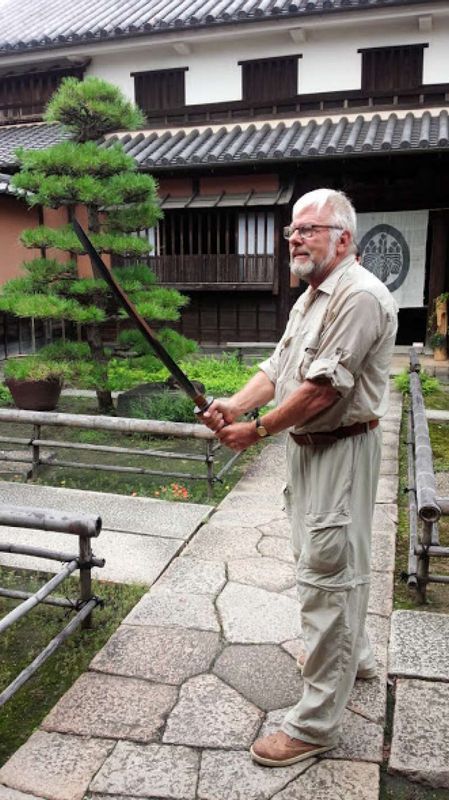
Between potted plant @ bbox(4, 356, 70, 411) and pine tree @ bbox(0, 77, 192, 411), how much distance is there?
535mm

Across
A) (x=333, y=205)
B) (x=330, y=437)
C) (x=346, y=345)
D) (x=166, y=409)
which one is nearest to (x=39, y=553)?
(x=330, y=437)

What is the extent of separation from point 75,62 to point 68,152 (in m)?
8.76

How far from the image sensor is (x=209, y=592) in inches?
143

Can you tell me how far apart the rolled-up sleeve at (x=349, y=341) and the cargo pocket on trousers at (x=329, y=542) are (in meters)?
0.46

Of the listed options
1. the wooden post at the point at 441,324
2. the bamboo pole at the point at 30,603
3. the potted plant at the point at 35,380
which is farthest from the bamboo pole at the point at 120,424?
the wooden post at the point at 441,324

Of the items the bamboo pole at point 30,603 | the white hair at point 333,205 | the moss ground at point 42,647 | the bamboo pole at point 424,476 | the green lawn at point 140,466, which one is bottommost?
the green lawn at point 140,466

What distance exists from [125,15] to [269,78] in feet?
15.1

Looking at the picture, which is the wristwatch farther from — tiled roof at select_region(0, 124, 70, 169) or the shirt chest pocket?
tiled roof at select_region(0, 124, 70, 169)

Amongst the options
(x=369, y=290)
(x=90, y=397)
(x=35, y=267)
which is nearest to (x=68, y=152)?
(x=35, y=267)

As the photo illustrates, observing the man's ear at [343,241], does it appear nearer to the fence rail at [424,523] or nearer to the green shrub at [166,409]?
the fence rail at [424,523]

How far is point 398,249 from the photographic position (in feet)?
40.5

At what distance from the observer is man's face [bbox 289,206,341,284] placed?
2254 mm

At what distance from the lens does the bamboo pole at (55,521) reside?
2969 mm

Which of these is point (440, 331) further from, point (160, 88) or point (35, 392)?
point (160, 88)
